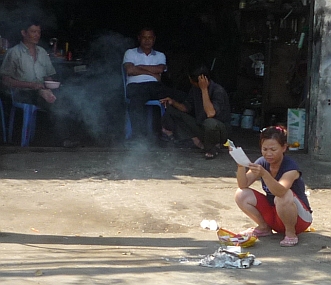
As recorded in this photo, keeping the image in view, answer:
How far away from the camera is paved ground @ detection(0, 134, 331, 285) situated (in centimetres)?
471

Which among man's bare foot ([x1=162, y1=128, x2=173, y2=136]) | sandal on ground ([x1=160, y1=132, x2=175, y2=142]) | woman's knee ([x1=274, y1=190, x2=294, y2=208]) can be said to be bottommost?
sandal on ground ([x1=160, y1=132, x2=175, y2=142])

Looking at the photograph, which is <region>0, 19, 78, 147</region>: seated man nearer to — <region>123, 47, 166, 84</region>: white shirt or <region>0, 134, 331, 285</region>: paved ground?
<region>0, 134, 331, 285</region>: paved ground

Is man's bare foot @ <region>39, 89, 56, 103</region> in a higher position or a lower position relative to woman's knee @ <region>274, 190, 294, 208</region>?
higher

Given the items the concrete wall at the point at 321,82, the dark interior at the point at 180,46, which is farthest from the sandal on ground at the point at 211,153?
the dark interior at the point at 180,46

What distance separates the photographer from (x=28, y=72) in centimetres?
912

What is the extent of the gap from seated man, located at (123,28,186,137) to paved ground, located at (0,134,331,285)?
55 cm

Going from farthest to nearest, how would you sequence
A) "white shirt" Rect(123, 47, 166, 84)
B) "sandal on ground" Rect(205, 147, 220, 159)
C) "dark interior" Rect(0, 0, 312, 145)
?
"dark interior" Rect(0, 0, 312, 145) < "white shirt" Rect(123, 47, 166, 84) < "sandal on ground" Rect(205, 147, 220, 159)

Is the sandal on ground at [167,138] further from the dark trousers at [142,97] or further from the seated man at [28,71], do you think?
the seated man at [28,71]

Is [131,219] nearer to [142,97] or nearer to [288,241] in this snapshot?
[288,241]

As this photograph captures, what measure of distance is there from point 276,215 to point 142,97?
12.7 ft

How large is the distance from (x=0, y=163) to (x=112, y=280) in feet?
12.6

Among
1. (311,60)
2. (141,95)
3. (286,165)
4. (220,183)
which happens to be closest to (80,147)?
(141,95)

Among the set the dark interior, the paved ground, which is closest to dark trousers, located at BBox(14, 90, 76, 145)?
the dark interior

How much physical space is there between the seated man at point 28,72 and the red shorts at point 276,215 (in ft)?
12.0
